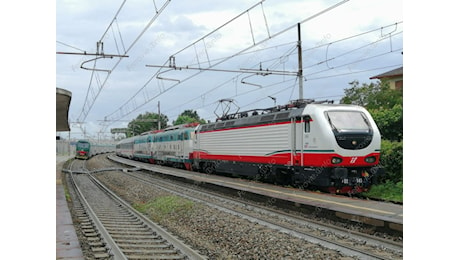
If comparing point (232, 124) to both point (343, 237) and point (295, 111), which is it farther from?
point (343, 237)

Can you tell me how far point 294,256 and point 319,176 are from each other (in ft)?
21.6

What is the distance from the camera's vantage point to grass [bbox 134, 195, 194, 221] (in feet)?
44.1

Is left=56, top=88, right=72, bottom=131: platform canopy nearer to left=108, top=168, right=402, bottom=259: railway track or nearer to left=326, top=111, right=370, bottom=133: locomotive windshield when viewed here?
left=108, top=168, right=402, bottom=259: railway track

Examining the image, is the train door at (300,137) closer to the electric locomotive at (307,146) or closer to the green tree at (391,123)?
the electric locomotive at (307,146)

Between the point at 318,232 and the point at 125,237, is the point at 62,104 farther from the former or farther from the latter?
the point at 318,232

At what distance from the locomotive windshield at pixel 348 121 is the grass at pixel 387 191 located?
185 cm

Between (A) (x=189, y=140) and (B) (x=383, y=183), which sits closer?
(B) (x=383, y=183)

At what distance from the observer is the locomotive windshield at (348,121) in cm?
1434

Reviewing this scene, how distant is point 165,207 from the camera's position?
14.4 metres

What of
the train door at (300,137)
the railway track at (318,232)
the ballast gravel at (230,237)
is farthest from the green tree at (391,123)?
the ballast gravel at (230,237)

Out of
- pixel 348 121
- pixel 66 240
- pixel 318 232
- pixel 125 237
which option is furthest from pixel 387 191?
pixel 66 240

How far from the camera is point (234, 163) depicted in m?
21.1

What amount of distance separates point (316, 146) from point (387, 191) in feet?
8.33
